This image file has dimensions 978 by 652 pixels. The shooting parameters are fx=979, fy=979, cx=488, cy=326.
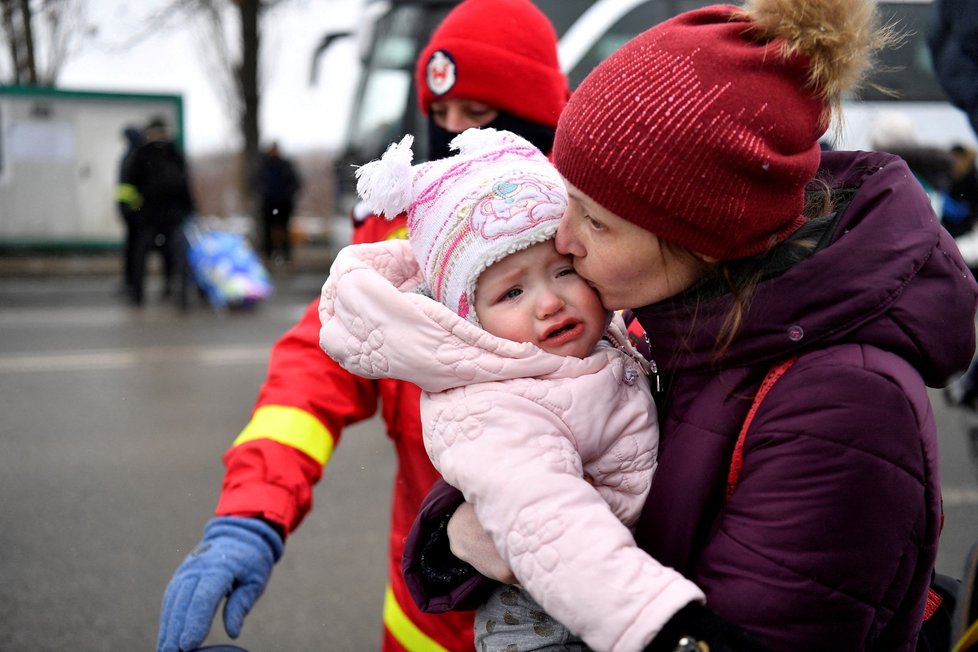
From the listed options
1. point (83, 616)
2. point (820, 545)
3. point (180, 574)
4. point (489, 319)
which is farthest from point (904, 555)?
point (83, 616)

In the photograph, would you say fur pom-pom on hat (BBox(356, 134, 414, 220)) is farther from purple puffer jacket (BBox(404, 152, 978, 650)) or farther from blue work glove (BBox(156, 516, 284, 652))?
blue work glove (BBox(156, 516, 284, 652))

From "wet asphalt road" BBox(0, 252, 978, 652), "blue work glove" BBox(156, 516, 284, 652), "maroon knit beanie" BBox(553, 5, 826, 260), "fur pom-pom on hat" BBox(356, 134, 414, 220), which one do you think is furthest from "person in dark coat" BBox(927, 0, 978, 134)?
"wet asphalt road" BBox(0, 252, 978, 652)

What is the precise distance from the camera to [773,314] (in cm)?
107

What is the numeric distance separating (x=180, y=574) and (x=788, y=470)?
0.88 m

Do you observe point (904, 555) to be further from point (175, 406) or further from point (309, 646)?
point (175, 406)

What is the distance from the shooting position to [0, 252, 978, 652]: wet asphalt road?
3.45 metres

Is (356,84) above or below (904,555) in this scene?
below

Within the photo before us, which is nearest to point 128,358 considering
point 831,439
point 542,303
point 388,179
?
point 388,179

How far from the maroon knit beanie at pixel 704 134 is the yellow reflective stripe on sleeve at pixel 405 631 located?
2.91 ft

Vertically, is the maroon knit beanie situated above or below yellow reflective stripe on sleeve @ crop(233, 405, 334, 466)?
above

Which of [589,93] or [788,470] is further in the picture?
[589,93]

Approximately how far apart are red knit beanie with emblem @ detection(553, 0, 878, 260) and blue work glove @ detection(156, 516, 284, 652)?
766 mm

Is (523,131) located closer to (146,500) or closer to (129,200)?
(146,500)

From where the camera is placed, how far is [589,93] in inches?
45.3
